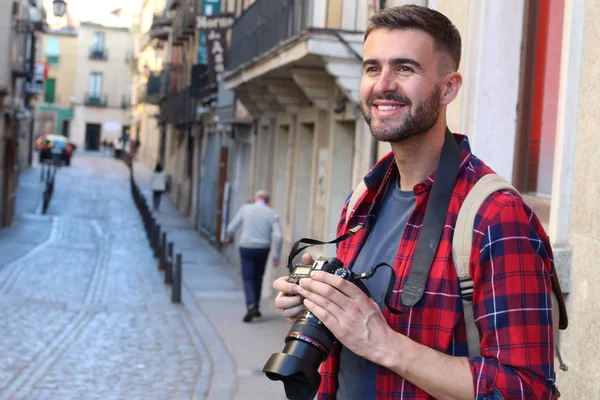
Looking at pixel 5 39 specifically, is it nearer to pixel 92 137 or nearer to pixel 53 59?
pixel 92 137

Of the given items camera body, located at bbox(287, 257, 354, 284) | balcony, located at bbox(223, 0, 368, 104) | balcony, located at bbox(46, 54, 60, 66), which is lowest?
camera body, located at bbox(287, 257, 354, 284)

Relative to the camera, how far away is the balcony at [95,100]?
84.3 metres

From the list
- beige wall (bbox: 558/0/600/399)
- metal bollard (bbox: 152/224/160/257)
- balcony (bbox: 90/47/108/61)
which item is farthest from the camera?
balcony (bbox: 90/47/108/61)

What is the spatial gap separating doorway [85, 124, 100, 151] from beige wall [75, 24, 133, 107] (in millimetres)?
2395

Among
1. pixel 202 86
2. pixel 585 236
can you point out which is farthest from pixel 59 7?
pixel 585 236

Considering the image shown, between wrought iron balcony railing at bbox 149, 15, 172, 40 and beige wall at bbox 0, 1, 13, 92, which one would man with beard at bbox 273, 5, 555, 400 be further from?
wrought iron balcony railing at bbox 149, 15, 172, 40

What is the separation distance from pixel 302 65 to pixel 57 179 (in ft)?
118

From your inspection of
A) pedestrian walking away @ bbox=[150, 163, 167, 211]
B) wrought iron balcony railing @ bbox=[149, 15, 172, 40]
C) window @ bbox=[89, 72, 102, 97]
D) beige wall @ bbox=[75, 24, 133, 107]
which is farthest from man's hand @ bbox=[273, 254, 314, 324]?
window @ bbox=[89, 72, 102, 97]

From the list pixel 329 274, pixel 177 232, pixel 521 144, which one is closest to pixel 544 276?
pixel 329 274

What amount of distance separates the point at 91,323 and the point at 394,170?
444 inches

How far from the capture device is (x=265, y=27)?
1537cm

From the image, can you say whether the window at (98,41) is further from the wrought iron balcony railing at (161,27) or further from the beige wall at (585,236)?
the beige wall at (585,236)

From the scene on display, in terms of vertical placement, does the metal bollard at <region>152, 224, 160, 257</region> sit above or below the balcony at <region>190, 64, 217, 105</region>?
below

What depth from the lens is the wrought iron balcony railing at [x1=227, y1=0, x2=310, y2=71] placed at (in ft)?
42.8
